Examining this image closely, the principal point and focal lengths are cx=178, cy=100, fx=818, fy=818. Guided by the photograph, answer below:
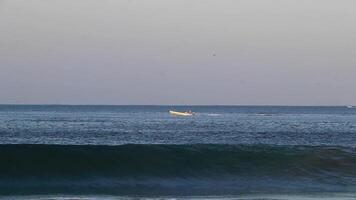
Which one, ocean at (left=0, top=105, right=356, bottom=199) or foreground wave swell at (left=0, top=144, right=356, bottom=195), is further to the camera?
foreground wave swell at (left=0, top=144, right=356, bottom=195)

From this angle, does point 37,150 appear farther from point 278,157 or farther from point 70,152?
Result: point 278,157

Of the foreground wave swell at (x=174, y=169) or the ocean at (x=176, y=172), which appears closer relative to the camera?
the ocean at (x=176, y=172)

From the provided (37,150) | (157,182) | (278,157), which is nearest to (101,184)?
(157,182)

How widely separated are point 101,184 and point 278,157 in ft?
27.0

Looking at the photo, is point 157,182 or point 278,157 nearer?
point 157,182

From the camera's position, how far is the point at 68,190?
78.8 feet

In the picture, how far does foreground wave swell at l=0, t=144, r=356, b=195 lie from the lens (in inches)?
995

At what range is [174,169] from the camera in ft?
94.3

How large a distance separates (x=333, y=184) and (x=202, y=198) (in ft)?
20.2

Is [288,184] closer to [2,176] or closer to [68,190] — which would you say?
[68,190]

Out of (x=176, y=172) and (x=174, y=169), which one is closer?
(x=176, y=172)

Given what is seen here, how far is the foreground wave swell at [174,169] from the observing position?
82.9 feet

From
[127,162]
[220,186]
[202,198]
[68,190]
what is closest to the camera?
[202,198]

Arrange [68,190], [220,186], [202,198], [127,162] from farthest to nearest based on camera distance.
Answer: [127,162] → [220,186] → [68,190] → [202,198]
